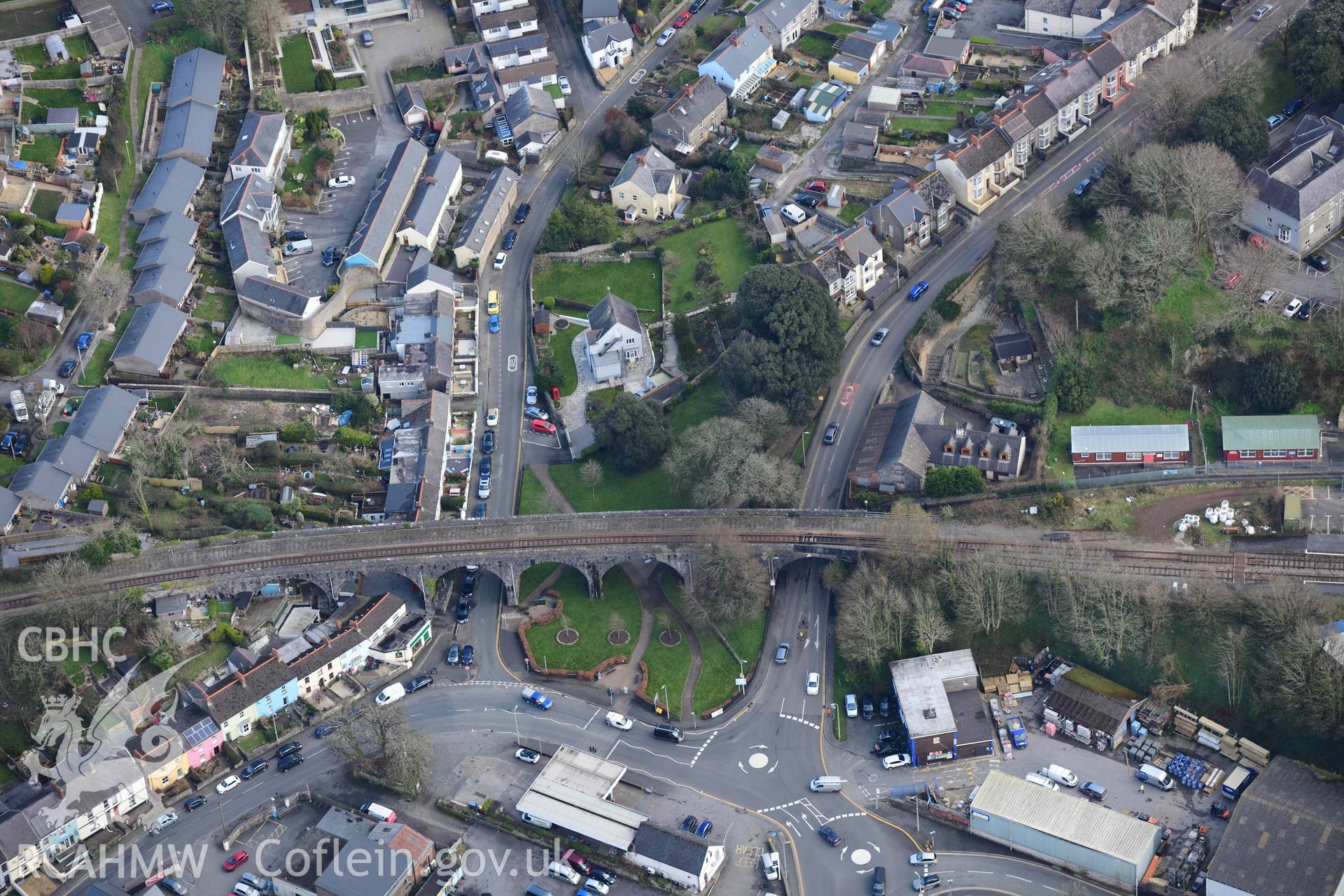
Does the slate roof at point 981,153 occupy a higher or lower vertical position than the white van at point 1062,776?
higher

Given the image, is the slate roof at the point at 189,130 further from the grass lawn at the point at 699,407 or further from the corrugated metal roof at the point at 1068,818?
the corrugated metal roof at the point at 1068,818

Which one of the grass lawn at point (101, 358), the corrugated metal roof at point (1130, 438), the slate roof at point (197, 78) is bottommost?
the corrugated metal roof at point (1130, 438)

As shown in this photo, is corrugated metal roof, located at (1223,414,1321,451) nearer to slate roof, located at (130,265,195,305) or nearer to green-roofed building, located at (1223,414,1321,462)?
green-roofed building, located at (1223,414,1321,462)

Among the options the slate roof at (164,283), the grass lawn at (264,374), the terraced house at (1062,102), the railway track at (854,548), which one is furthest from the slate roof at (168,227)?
the terraced house at (1062,102)

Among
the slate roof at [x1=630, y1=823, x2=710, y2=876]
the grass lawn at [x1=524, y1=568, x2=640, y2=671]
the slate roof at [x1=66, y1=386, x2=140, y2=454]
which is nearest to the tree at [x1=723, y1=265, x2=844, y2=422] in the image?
the grass lawn at [x1=524, y1=568, x2=640, y2=671]

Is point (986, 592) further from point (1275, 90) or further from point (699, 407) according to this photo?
point (1275, 90)

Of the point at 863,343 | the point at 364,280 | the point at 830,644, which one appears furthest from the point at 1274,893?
the point at 364,280

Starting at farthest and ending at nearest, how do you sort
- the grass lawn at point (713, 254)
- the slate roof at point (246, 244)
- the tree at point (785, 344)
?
the slate roof at point (246, 244) → the grass lawn at point (713, 254) → the tree at point (785, 344)
